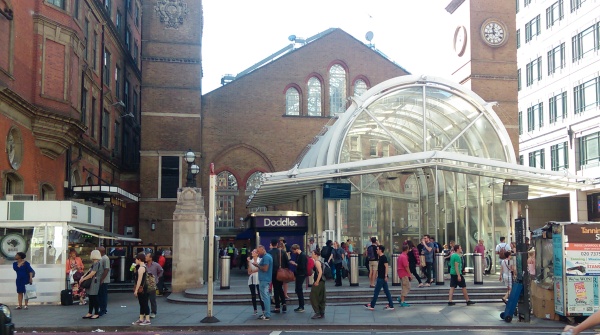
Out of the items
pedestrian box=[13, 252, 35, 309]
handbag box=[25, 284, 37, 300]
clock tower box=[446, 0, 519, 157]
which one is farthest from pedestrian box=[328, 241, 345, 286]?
clock tower box=[446, 0, 519, 157]

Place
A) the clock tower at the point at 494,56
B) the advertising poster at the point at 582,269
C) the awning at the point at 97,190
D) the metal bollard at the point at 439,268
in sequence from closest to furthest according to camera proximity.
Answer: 1. the advertising poster at the point at 582,269
2. the metal bollard at the point at 439,268
3. the awning at the point at 97,190
4. the clock tower at the point at 494,56

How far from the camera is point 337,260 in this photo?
22422 millimetres

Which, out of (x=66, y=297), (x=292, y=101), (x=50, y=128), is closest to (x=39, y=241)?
(x=66, y=297)

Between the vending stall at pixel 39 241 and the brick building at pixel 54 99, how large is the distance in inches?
60.2

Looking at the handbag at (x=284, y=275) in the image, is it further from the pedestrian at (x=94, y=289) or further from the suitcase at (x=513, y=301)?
the suitcase at (x=513, y=301)

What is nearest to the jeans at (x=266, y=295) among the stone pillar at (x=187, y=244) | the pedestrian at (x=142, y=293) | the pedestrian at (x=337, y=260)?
the pedestrian at (x=142, y=293)

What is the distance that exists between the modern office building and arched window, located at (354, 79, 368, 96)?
1184 centimetres

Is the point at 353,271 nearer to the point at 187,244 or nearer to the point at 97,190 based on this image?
the point at 187,244

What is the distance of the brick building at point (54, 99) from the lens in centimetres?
2384

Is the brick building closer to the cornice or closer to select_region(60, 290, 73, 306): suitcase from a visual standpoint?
the cornice

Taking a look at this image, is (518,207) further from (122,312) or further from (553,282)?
(122,312)

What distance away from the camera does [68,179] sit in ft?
97.2

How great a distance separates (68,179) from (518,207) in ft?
61.1

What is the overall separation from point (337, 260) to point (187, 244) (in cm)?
495
